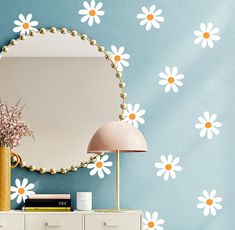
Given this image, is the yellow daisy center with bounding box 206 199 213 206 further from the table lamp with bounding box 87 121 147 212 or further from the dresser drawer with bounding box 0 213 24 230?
the dresser drawer with bounding box 0 213 24 230

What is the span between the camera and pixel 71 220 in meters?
3.08

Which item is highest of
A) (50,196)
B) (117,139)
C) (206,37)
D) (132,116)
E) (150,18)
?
(150,18)

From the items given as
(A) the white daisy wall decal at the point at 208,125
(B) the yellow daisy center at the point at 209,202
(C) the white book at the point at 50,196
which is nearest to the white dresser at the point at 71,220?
(C) the white book at the point at 50,196

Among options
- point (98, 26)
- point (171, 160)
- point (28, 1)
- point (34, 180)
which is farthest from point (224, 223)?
point (28, 1)

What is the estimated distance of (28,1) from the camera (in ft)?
11.5

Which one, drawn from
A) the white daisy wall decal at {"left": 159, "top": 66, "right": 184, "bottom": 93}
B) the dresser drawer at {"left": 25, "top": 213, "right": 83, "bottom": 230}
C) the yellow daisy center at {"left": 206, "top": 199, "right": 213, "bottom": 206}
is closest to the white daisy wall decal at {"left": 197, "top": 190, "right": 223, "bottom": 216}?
the yellow daisy center at {"left": 206, "top": 199, "right": 213, "bottom": 206}

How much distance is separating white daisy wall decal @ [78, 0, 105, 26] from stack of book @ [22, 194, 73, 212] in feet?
3.36

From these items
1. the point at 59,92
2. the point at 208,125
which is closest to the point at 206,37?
the point at 208,125

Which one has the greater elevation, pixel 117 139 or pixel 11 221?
pixel 117 139

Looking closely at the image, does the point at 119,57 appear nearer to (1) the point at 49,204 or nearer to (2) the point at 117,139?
(2) the point at 117,139

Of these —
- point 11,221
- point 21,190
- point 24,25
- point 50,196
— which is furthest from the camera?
point 24,25

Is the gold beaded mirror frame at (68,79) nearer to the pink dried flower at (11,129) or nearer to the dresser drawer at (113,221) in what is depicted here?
the pink dried flower at (11,129)

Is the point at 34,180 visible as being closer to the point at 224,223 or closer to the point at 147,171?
the point at 147,171

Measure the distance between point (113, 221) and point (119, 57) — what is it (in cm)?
95
